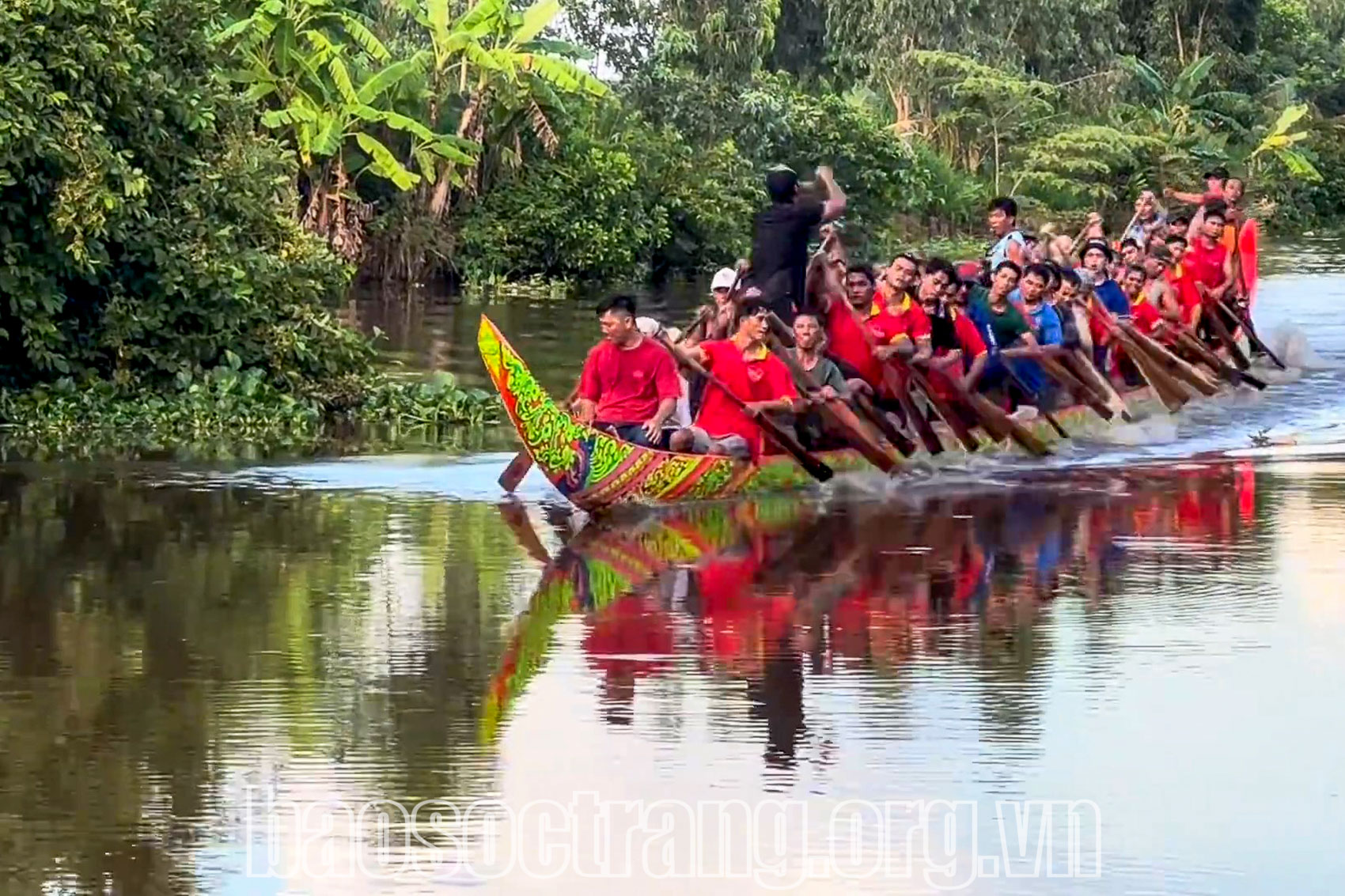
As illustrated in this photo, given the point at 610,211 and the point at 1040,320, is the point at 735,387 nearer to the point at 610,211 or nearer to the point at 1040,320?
the point at 1040,320

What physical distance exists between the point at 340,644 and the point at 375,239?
2376cm

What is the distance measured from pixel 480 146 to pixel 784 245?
1794 centimetres

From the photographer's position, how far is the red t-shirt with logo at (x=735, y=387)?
14383 millimetres

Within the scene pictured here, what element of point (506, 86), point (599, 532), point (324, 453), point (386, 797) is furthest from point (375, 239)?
point (386, 797)

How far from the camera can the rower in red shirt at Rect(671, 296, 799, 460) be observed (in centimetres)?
1433

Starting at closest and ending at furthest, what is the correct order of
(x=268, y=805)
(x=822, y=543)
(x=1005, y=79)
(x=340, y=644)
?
(x=268, y=805)
(x=340, y=644)
(x=822, y=543)
(x=1005, y=79)

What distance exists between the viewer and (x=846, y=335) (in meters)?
15.9

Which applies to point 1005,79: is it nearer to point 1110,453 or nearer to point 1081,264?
point 1081,264

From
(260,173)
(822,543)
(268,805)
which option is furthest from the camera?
(260,173)

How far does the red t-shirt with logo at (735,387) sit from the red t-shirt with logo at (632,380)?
0.54 meters

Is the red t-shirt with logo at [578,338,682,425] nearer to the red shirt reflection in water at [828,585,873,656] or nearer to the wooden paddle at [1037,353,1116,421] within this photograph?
the red shirt reflection in water at [828,585,873,656]

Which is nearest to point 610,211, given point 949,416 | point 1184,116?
point 1184,116

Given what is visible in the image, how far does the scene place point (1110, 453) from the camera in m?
17.1

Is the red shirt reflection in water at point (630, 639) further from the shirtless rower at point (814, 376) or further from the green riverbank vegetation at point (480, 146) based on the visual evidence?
the green riverbank vegetation at point (480, 146)
